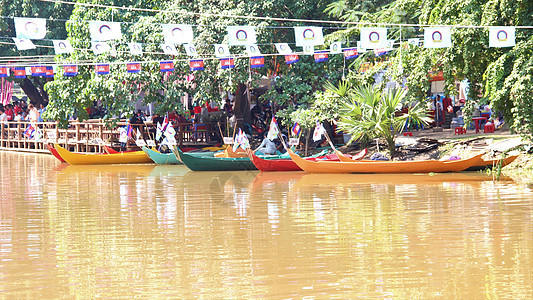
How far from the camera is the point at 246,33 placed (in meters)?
17.4

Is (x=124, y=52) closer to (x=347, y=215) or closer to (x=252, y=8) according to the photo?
(x=252, y=8)

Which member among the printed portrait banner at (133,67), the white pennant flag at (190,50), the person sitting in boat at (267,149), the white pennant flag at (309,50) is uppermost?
the white pennant flag at (190,50)

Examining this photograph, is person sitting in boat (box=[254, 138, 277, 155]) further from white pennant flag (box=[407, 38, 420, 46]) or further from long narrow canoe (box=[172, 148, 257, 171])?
white pennant flag (box=[407, 38, 420, 46])

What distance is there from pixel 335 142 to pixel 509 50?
9006 millimetres

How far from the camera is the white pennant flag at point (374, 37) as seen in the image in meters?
16.3

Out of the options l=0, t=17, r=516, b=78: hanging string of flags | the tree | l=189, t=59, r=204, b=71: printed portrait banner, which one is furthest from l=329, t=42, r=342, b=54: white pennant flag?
the tree

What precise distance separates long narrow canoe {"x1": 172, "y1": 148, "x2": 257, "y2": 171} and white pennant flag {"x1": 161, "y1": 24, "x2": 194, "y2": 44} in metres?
3.18

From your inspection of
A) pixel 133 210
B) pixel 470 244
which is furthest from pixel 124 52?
pixel 470 244

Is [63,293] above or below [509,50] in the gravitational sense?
below

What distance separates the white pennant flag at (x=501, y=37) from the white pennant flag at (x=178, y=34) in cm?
731

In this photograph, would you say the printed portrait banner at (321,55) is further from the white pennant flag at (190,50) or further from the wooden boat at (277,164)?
the white pennant flag at (190,50)

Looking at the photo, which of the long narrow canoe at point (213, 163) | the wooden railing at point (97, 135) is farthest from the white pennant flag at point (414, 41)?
the wooden railing at point (97, 135)

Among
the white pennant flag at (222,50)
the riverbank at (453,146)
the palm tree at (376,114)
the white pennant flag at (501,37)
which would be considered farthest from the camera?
the white pennant flag at (222,50)

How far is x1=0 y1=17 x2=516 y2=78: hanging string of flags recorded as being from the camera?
50.1ft
